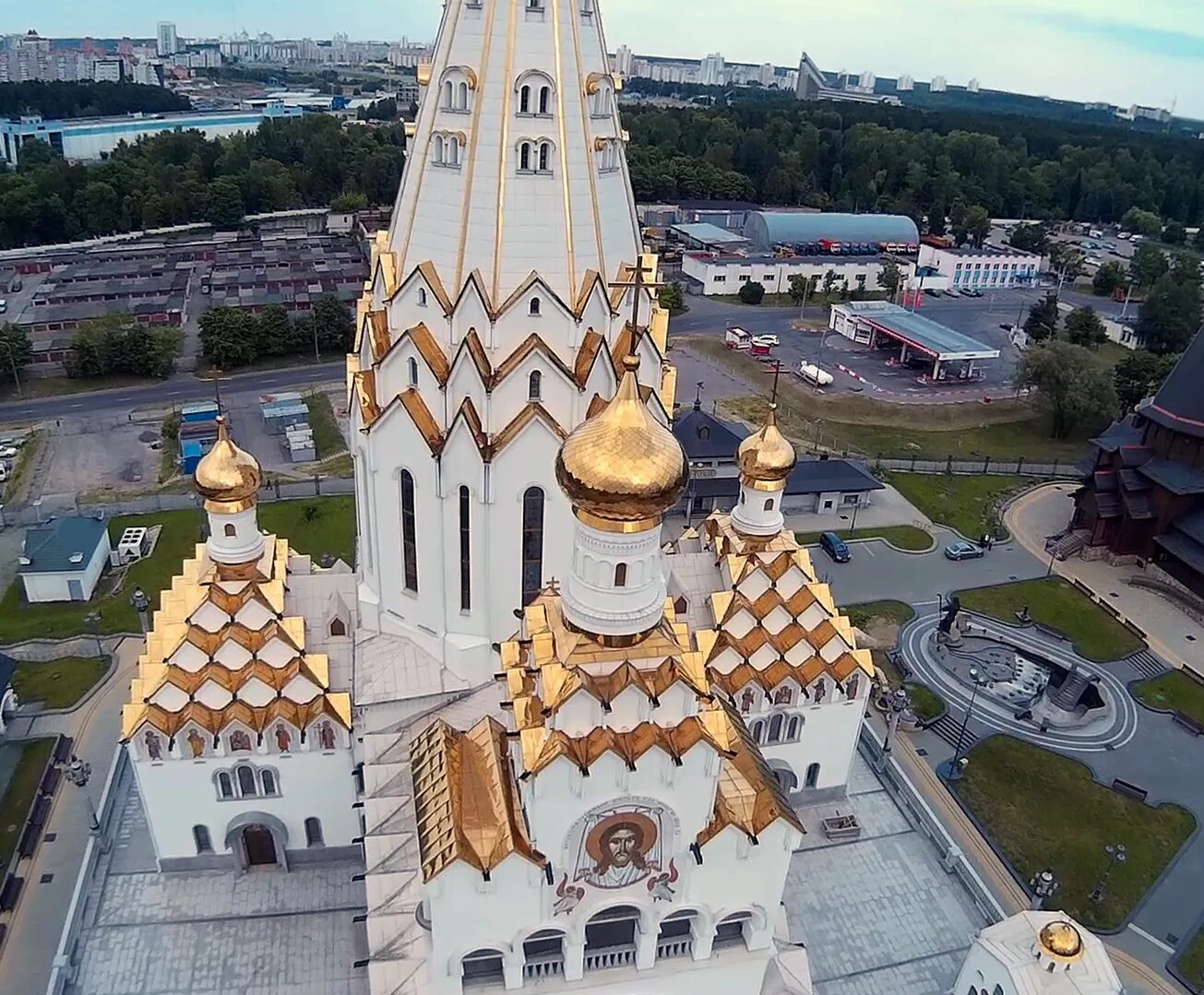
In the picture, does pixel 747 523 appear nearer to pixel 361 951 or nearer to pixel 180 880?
pixel 361 951

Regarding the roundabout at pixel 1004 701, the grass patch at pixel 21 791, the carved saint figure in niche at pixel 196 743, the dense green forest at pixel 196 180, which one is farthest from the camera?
the dense green forest at pixel 196 180

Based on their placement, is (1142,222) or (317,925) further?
(1142,222)

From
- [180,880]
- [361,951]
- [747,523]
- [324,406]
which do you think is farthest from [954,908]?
[324,406]

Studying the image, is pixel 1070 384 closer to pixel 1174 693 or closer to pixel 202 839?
pixel 1174 693

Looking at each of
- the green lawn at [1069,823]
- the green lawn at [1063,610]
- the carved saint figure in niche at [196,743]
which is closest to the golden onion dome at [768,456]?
the green lawn at [1069,823]

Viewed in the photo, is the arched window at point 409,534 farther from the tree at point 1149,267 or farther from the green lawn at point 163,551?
the tree at point 1149,267

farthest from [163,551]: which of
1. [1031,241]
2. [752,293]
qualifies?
[1031,241]
